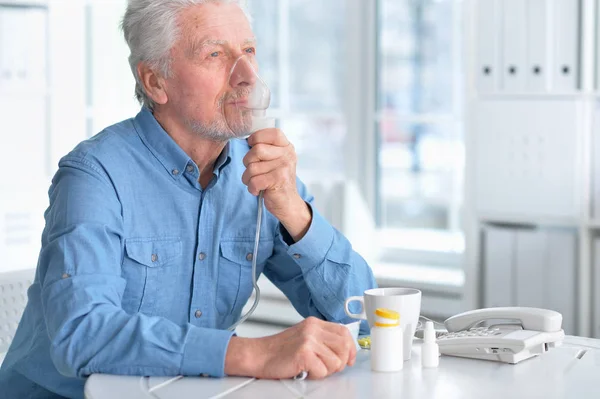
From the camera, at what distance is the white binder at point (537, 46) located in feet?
10.8

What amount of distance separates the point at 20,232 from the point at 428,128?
1964mm

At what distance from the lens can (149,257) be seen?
1.65m

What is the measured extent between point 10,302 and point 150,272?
38 cm

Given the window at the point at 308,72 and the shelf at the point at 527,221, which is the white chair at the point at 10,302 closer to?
the shelf at the point at 527,221

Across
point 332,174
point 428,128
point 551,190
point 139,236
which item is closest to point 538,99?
point 551,190

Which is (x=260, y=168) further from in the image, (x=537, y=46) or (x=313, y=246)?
(x=537, y=46)

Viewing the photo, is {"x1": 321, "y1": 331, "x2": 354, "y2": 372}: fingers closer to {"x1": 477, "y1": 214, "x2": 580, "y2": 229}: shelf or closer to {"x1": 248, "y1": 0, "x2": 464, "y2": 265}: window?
{"x1": 477, "y1": 214, "x2": 580, "y2": 229}: shelf

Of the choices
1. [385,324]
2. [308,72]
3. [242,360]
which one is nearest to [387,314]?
[385,324]

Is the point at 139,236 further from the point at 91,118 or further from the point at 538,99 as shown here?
the point at 91,118

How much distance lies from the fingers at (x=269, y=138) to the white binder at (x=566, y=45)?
2.01 metres

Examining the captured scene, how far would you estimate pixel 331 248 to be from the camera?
67.4 inches

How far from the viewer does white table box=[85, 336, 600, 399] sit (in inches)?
49.8

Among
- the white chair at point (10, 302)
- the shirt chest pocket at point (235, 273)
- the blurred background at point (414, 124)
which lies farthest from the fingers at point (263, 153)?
the blurred background at point (414, 124)

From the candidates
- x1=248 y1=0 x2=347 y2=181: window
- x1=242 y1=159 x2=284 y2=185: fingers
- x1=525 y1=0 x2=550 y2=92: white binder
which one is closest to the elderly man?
x1=242 y1=159 x2=284 y2=185: fingers
